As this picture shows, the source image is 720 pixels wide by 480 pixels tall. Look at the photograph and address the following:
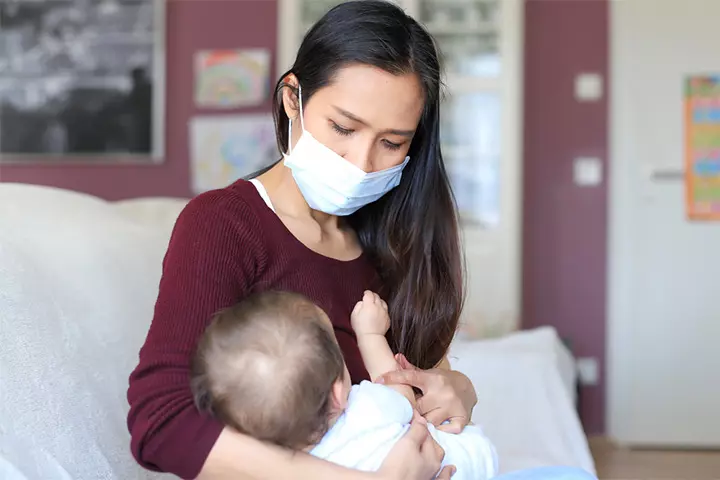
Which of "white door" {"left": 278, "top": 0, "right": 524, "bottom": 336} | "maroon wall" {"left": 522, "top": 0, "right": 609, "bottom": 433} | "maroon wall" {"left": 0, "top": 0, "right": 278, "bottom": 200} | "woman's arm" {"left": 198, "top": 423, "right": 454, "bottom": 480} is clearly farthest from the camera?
"maroon wall" {"left": 0, "top": 0, "right": 278, "bottom": 200}

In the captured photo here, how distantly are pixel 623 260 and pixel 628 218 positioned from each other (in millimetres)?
200

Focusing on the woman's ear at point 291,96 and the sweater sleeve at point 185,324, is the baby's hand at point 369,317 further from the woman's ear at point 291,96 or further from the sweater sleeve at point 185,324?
the woman's ear at point 291,96

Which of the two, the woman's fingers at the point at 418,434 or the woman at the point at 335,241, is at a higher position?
the woman at the point at 335,241

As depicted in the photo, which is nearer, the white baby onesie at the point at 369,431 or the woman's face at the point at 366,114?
the white baby onesie at the point at 369,431

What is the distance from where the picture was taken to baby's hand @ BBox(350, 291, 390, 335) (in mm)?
1259

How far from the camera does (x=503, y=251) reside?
4.07m

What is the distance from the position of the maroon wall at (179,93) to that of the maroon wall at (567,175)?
1.34m

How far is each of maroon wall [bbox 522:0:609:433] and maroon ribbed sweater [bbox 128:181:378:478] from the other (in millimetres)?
3101

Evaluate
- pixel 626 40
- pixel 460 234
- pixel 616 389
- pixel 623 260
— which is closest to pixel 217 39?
pixel 626 40

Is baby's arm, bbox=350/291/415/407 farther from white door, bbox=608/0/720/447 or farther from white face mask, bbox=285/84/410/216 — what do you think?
white door, bbox=608/0/720/447

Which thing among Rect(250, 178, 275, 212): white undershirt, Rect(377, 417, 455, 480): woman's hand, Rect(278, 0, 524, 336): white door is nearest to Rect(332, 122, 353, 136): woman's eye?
Rect(250, 178, 275, 212): white undershirt

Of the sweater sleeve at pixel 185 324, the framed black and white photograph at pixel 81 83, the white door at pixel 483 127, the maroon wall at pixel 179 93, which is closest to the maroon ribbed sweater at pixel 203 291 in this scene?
the sweater sleeve at pixel 185 324

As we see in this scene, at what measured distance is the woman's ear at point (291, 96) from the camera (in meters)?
1.33

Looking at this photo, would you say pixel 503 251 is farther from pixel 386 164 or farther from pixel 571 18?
pixel 386 164
